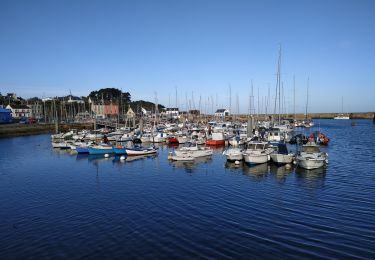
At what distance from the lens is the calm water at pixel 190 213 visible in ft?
46.0

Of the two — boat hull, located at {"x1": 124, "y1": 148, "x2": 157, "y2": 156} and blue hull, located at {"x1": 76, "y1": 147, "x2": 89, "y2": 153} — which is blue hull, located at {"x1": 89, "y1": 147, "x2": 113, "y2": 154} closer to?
blue hull, located at {"x1": 76, "y1": 147, "x2": 89, "y2": 153}

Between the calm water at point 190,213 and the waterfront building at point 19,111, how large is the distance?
380 feet

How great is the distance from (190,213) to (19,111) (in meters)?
140

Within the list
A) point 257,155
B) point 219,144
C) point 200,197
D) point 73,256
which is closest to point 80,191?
point 200,197

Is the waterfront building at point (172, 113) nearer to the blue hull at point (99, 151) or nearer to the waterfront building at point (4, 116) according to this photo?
the waterfront building at point (4, 116)

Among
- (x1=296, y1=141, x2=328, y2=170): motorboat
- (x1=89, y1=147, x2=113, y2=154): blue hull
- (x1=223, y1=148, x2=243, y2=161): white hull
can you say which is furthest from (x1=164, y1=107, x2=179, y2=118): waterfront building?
(x1=296, y1=141, x2=328, y2=170): motorboat

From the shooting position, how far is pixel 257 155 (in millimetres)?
33906

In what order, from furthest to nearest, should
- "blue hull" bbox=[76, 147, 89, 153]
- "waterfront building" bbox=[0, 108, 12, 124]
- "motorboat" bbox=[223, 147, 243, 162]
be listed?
"waterfront building" bbox=[0, 108, 12, 124]
"blue hull" bbox=[76, 147, 89, 153]
"motorboat" bbox=[223, 147, 243, 162]

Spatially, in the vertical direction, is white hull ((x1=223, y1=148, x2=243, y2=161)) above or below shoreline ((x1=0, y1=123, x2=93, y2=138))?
below

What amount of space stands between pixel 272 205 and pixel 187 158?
2044cm

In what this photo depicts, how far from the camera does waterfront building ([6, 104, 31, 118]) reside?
134m

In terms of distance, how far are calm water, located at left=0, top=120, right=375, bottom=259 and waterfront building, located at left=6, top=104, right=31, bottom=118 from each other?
116m

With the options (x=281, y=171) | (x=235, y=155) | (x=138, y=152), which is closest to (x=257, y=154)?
(x=235, y=155)

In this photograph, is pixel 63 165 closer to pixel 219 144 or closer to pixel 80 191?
pixel 80 191
